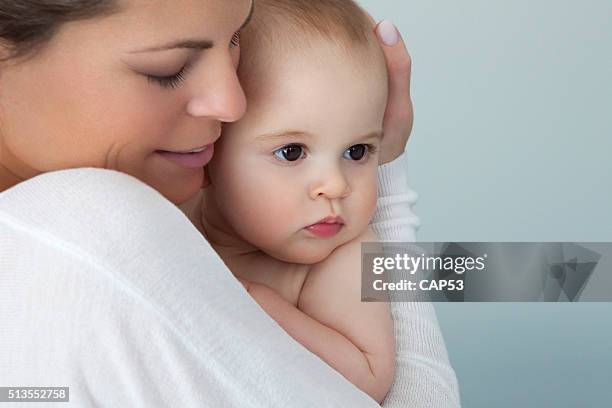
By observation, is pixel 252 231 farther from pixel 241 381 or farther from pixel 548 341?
pixel 548 341

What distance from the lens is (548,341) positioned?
386 cm

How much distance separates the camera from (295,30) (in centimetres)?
163

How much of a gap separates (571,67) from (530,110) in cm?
28

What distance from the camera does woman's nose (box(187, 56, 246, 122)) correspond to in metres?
1.46

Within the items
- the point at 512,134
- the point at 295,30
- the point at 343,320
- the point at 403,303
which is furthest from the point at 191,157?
the point at 512,134

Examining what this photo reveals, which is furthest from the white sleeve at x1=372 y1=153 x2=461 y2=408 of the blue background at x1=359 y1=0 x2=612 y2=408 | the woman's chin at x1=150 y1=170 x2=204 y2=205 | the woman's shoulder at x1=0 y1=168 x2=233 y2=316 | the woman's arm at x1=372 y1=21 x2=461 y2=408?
the blue background at x1=359 y1=0 x2=612 y2=408

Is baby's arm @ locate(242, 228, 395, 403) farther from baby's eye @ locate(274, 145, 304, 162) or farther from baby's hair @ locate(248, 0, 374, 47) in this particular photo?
baby's hair @ locate(248, 0, 374, 47)

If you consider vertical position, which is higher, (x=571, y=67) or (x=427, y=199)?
(x=571, y=67)

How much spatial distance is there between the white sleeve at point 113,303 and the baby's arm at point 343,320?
339 millimetres

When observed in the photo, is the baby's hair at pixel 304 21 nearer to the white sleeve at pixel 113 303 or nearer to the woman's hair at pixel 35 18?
the woman's hair at pixel 35 18

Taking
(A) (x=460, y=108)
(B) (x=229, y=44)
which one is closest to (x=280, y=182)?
(B) (x=229, y=44)

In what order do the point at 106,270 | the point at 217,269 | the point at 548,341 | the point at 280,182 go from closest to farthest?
1. the point at 106,270
2. the point at 217,269
3. the point at 280,182
4. the point at 548,341

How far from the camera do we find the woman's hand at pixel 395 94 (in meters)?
1.80

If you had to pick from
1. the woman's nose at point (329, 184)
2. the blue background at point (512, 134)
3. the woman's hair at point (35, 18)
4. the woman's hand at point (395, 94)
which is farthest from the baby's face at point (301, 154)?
the blue background at point (512, 134)
